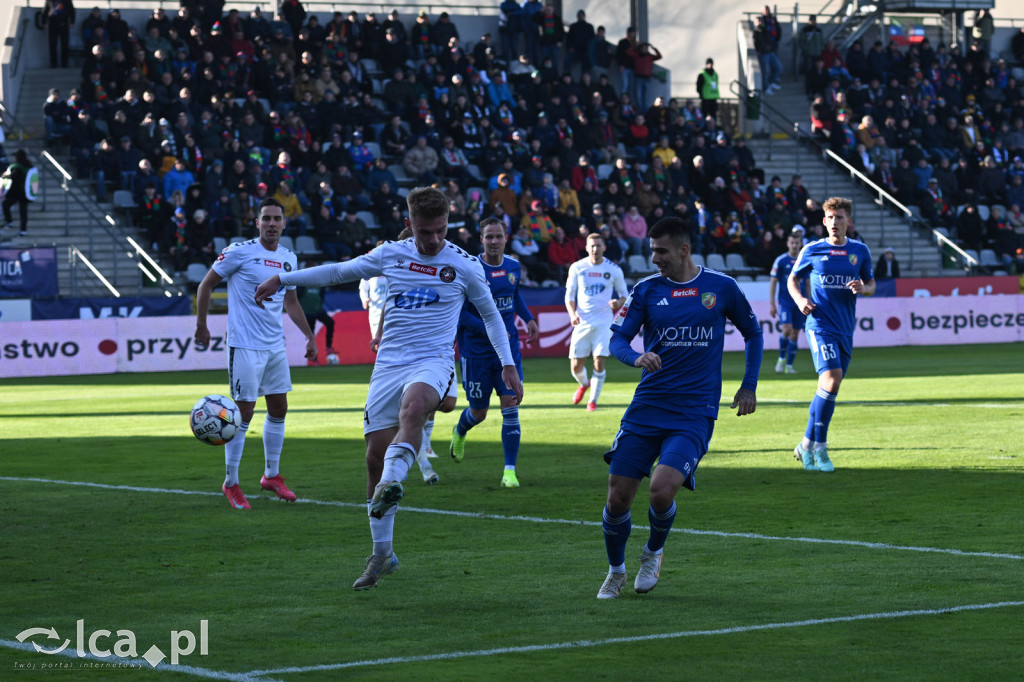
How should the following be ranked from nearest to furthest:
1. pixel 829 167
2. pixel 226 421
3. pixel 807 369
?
pixel 226 421 → pixel 807 369 → pixel 829 167

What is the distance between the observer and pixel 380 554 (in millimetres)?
8344

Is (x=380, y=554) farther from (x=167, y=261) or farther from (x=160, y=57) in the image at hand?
(x=160, y=57)

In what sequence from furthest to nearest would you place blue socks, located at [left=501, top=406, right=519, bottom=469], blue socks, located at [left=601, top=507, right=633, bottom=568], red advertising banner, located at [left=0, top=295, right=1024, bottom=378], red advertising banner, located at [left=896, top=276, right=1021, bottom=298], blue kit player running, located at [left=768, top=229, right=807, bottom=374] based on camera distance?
red advertising banner, located at [left=896, top=276, right=1021, bottom=298]
red advertising banner, located at [left=0, top=295, right=1024, bottom=378]
blue kit player running, located at [left=768, top=229, right=807, bottom=374]
blue socks, located at [left=501, top=406, right=519, bottom=469]
blue socks, located at [left=601, top=507, right=633, bottom=568]

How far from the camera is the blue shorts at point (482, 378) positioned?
543 inches

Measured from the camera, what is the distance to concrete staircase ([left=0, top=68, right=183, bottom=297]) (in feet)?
107

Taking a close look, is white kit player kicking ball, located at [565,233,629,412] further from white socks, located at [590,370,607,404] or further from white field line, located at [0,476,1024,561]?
white field line, located at [0,476,1024,561]

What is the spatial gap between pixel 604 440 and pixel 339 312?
661 inches

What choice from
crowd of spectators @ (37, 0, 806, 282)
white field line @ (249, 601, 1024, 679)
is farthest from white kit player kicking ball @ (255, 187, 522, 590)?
crowd of spectators @ (37, 0, 806, 282)

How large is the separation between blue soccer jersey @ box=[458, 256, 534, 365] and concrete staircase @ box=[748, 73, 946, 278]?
92.7 ft

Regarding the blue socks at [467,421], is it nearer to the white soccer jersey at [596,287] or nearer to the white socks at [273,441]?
the white socks at [273,441]

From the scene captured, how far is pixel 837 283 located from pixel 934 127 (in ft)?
106

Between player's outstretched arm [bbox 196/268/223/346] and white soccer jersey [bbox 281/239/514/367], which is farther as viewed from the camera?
player's outstretched arm [bbox 196/268/223/346]

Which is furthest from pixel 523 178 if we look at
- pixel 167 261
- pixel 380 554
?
pixel 380 554

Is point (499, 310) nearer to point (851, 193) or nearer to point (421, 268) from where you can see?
point (421, 268)
